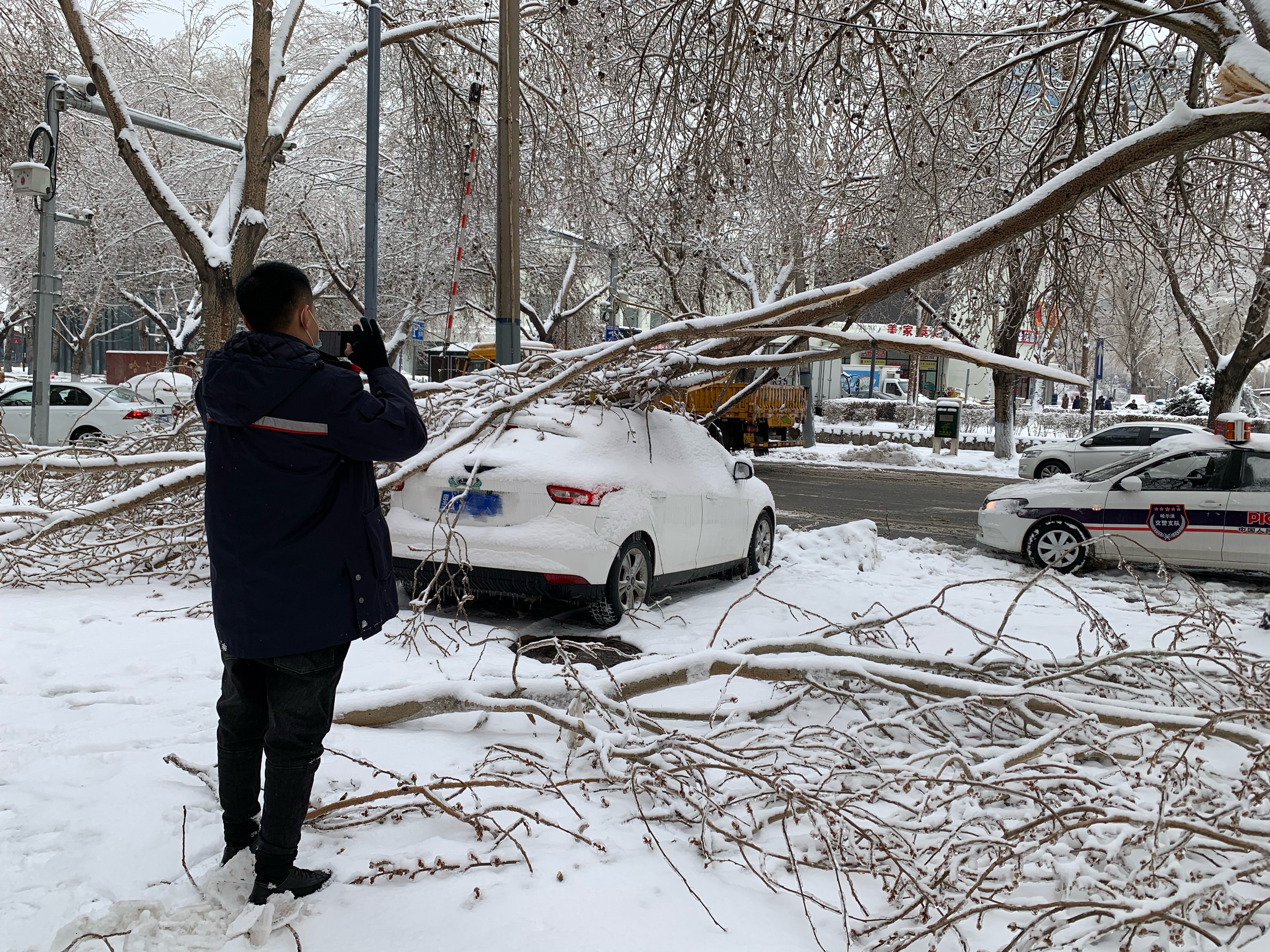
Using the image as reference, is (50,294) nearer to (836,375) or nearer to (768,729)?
(768,729)

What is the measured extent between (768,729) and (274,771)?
2139 millimetres

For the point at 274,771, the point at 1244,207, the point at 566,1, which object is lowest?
the point at 274,771

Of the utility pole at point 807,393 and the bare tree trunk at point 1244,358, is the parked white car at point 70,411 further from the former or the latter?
the bare tree trunk at point 1244,358

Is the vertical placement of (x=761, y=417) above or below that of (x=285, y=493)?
above

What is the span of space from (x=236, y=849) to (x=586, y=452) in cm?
390

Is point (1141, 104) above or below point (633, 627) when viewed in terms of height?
above

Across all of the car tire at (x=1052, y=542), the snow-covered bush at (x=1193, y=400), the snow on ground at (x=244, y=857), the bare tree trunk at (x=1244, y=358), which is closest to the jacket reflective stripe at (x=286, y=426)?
the snow on ground at (x=244, y=857)

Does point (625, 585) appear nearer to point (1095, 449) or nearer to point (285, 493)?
point (285, 493)

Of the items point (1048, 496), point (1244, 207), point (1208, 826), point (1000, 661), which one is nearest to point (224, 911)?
point (1208, 826)

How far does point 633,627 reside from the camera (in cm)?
637

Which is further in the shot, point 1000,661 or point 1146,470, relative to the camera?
point 1146,470

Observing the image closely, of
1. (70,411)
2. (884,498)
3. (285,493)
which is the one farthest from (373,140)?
(70,411)

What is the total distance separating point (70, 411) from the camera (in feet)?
59.3

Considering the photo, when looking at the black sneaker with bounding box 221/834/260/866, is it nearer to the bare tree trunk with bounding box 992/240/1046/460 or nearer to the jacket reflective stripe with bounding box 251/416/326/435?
the jacket reflective stripe with bounding box 251/416/326/435
